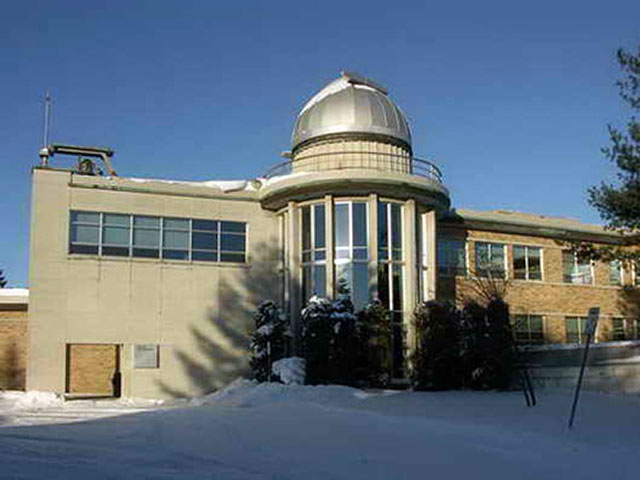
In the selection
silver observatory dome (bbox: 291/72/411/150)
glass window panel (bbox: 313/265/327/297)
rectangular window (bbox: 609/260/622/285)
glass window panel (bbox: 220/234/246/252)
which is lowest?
glass window panel (bbox: 313/265/327/297)

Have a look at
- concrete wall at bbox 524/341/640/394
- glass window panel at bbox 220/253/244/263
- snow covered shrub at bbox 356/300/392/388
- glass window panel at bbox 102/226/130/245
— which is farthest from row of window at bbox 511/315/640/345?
glass window panel at bbox 102/226/130/245

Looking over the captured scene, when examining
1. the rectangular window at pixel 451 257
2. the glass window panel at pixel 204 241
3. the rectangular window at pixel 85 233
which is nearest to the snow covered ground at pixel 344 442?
the rectangular window at pixel 85 233

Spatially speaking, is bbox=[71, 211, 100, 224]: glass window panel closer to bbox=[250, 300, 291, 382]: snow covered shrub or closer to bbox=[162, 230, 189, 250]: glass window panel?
bbox=[162, 230, 189, 250]: glass window panel

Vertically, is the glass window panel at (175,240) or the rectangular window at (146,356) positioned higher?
the glass window panel at (175,240)

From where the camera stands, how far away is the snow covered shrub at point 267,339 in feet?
86.0

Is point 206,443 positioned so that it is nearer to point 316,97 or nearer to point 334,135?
point 334,135

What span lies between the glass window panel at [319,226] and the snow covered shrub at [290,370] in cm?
462

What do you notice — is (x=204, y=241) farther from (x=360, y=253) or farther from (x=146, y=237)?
(x=360, y=253)

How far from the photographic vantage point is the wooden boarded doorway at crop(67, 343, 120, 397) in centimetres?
3375

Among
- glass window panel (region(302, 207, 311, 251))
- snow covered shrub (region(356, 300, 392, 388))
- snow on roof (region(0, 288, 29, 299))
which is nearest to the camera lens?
snow covered shrub (region(356, 300, 392, 388))

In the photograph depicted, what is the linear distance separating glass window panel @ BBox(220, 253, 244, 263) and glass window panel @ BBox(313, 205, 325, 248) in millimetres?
2916

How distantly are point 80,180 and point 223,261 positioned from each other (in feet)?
18.6

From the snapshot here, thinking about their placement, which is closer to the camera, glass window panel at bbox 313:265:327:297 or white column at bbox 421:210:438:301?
glass window panel at bbox 313:265:327:297

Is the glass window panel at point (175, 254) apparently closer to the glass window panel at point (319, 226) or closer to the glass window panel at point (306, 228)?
the glass window panel at point (306, 228)
